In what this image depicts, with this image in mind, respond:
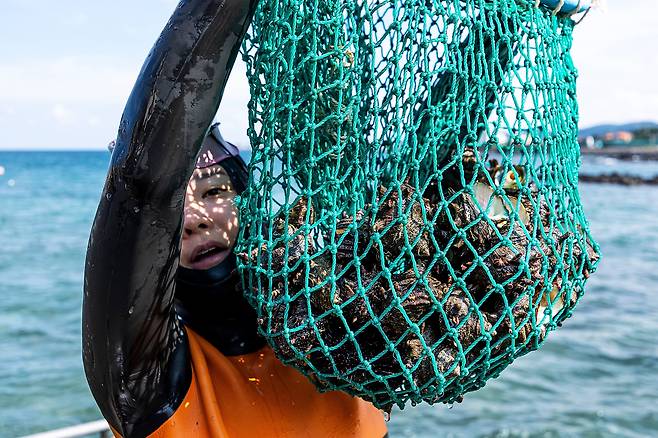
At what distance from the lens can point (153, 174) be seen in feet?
4.19

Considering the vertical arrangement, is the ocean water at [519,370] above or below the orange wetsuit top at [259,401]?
below

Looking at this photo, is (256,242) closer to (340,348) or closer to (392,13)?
(340,348)

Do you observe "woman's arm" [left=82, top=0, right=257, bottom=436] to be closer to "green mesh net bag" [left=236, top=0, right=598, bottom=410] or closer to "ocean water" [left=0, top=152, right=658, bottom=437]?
"green mesh net bag" [left=236, top=0, right=598, bottom=410]

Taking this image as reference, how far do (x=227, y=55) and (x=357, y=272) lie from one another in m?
0.47

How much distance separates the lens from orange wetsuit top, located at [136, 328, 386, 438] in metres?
1.65

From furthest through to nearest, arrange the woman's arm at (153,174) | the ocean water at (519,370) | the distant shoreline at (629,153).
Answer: the distant shoreline at (629,153) → the ocean water at (519,370) → the woman's arm at (153,174)

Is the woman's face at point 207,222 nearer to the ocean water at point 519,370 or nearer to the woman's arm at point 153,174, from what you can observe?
the woman's arm at point 153,174

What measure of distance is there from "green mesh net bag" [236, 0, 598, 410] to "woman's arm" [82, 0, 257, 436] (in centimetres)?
16

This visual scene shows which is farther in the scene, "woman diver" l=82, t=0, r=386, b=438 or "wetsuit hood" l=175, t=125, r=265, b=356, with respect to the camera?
"wetsuit hood" l=175, t=125, r=265, b=356

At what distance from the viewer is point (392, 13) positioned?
146cm

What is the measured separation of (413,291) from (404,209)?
6.3 inches

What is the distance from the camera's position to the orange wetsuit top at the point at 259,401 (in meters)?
1.65

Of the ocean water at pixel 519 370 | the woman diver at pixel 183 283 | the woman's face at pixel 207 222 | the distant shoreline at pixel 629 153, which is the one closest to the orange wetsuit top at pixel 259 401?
the woman diver at pixel 183 283

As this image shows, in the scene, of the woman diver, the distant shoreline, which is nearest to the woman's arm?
the woman diver
